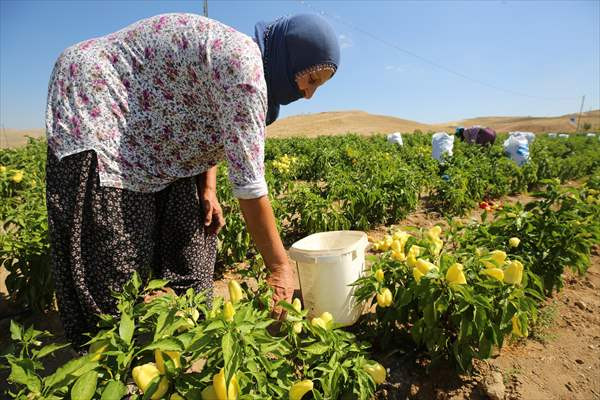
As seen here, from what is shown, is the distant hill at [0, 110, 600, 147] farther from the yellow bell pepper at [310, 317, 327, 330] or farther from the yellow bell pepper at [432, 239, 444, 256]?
the yellow bell pepper at [310, 317, 327, 330]

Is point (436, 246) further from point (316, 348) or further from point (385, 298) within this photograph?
point (316, 348)

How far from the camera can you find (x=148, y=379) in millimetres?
964

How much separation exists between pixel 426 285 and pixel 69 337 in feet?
4.77

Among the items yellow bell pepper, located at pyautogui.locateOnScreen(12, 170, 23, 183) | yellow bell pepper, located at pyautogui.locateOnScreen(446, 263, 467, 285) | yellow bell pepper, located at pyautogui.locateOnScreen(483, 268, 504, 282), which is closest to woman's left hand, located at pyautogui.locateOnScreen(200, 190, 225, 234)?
yellow bell pepper, located at pyautogui.locateOnScreen(446, 263, 467, 285)

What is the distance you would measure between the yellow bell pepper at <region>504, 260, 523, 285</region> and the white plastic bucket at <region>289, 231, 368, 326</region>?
0.75 metres

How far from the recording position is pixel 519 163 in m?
8.05

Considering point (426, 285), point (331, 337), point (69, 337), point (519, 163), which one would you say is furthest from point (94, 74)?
point (519, 163)

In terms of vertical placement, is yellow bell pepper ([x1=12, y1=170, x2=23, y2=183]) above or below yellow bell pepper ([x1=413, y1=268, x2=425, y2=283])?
above

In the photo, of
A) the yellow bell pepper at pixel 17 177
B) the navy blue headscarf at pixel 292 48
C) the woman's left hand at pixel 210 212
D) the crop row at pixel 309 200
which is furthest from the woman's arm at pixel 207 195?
the yellow bell pepper at pixel 17 177

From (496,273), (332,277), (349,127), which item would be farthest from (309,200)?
(349,127)

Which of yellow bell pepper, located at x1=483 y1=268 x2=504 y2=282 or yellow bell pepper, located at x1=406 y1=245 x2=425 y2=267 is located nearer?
yellow bell pepper, located at x1=483 y1=268 x2=504 y2=282

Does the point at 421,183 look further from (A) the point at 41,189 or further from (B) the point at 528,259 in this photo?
(A) the point at 41,189

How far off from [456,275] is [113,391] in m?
1.30

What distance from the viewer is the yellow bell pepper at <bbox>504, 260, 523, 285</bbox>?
1.66 meters
